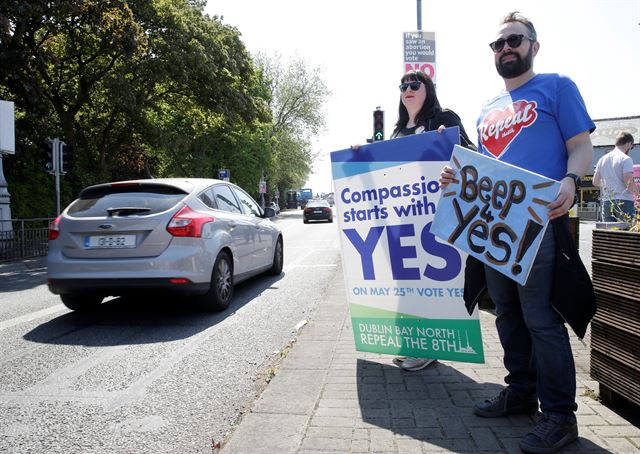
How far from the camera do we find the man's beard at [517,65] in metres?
2.71

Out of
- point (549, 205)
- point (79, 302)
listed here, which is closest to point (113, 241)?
point (79, 302)

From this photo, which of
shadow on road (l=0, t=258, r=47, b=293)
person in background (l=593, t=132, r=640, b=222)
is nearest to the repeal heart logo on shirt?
person in background (l=593, t=132, r=640, b=222)

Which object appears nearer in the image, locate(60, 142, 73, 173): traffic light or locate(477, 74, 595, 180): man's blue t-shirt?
locate(477, 74, 595, 180): man's blue t-shirt

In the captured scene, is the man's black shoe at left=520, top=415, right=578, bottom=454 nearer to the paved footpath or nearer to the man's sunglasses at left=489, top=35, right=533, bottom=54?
the paved footpath

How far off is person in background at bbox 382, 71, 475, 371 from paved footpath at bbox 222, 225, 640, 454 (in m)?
0.10

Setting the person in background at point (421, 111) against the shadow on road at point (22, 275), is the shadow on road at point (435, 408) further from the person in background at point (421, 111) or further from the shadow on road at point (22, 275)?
the shadow on road at point (22, 275)

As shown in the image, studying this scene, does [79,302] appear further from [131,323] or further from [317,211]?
[317,211]

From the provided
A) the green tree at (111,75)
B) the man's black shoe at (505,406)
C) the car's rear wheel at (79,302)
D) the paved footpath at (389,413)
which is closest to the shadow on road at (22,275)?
the car's rear wheel at (79,302)

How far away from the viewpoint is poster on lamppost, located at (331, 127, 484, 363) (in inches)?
136

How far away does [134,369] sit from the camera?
13.3 ft

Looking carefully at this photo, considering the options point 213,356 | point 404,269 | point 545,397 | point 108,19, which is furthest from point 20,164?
point 545,397

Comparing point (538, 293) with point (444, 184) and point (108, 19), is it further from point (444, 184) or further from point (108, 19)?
point (108, 19)

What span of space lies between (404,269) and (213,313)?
3.27 metres

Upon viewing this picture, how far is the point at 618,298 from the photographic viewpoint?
2.71m
